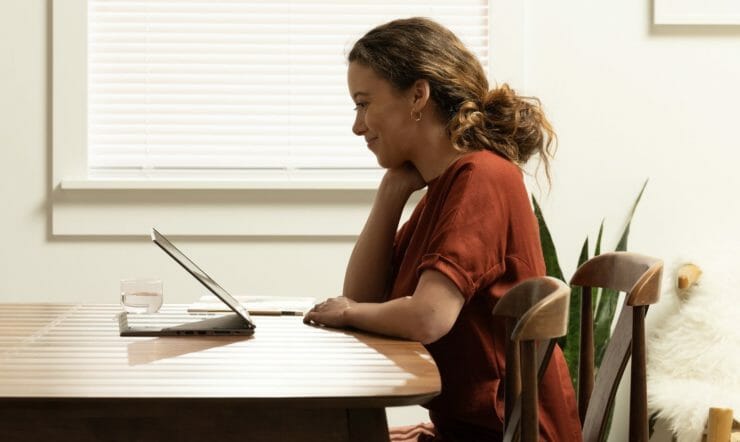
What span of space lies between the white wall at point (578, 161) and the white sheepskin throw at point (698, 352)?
282 millimetres

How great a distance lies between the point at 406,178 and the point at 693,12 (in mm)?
1716

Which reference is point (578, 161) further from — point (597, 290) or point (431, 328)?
point (431, 328)

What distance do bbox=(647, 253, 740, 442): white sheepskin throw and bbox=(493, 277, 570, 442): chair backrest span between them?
4.99 feet

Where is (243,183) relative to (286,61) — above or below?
below

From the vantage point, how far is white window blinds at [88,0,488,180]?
3.70 m

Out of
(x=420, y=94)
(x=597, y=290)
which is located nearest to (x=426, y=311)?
(x=420, y=94)

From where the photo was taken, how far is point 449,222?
1971mm

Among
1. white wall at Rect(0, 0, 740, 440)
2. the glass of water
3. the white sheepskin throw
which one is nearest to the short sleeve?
the glass of water

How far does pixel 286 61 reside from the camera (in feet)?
12.2

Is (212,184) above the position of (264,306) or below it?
above

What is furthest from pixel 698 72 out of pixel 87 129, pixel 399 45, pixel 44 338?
pixel 44 338

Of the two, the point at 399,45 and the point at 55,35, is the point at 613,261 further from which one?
the point at 55,35

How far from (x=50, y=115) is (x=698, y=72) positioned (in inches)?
87.6

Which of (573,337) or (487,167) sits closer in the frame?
(487,167)
